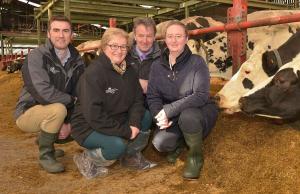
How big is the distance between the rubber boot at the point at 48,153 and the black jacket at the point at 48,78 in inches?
11.4

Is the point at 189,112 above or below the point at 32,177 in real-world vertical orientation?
above

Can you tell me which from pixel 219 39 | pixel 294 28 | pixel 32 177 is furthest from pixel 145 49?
pixel 219 39

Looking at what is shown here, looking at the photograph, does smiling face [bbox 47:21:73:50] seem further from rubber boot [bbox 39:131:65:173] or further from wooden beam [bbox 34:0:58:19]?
wooden beam [bbox 34:0:58:19]

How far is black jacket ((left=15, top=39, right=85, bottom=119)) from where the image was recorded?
3.39 m

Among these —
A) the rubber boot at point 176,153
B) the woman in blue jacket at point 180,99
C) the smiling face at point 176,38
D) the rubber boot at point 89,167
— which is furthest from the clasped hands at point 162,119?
the rubber boot at point 89,167

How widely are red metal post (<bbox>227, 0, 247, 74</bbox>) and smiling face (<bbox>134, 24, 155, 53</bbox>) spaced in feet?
4.01

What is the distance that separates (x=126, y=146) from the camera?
3.24 meters

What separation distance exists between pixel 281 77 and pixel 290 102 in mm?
234

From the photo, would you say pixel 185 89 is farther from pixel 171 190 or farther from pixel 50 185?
pixel 50 185

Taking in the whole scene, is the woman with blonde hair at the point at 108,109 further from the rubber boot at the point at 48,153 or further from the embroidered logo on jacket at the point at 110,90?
the rubber boot at the point at 48,153

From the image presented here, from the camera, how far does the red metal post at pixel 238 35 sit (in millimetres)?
4387

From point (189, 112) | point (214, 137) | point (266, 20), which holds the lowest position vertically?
point (214, 137)

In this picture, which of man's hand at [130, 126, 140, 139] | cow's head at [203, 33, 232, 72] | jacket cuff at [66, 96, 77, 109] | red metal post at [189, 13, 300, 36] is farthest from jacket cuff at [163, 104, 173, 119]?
cow's head at [203, 33, 232, 72]

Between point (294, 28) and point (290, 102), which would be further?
point (294, 28)
